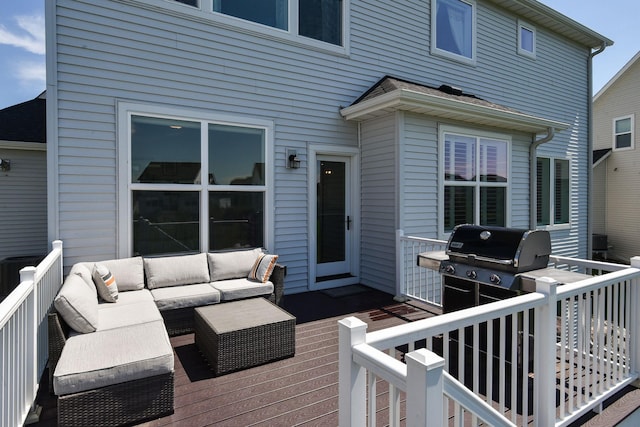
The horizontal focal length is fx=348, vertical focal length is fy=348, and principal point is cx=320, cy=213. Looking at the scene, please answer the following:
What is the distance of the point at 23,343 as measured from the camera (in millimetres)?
2324

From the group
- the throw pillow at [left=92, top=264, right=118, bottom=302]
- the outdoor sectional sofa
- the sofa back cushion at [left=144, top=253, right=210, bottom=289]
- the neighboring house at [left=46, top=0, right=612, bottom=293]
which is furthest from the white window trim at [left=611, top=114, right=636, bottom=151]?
the throw pillow at [left=92, top=264, right=118, bottom=302]

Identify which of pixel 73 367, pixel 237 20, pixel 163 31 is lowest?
pixel 73 367

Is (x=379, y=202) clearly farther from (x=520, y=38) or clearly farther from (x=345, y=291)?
(x=520, y=38)

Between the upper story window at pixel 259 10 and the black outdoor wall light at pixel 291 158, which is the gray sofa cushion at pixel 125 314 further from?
the upper story window at pixel 259 10

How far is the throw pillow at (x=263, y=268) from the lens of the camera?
4.36 metres

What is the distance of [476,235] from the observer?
3461 millimetres

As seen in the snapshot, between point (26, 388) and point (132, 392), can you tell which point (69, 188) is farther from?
point (132, 392)

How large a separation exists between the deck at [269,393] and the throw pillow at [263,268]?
811 mm

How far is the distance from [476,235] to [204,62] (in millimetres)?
4071

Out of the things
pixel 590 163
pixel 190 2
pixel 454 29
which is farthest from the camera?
pixel 590 163

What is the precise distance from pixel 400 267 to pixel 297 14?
4.18 metres

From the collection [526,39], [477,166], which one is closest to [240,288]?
[477,166]

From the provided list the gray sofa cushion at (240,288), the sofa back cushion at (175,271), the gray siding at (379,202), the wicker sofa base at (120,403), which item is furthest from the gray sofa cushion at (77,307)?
the gray siding at (379,202)

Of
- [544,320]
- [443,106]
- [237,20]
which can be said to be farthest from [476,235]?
[237,20]
